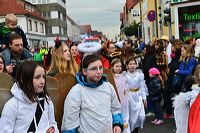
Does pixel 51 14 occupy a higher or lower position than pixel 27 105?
higher

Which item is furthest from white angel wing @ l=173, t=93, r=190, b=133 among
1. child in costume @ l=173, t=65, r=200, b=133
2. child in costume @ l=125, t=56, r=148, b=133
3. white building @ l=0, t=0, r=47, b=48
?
white building @ l=0, t=0, r=47, b=48

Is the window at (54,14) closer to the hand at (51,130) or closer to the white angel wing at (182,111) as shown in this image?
the white angel wing at (182,111)

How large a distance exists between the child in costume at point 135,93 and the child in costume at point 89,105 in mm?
2626

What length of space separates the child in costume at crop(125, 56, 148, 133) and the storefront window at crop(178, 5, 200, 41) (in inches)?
453

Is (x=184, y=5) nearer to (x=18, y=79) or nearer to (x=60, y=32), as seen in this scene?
(x=18, y=79)

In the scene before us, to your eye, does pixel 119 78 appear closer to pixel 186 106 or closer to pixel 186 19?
pixel 186 106

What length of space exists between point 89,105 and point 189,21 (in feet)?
50.9

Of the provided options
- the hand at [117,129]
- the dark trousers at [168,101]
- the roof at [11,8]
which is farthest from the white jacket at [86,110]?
the roof at [11,8]

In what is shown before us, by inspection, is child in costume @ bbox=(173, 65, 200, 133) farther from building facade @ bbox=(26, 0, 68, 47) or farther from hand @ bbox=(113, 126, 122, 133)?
building facade @ bbox=(26, 0, 68, 47)

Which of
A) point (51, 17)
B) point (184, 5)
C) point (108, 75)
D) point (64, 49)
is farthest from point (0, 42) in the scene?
point (51, 17)

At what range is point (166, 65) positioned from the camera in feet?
32.9

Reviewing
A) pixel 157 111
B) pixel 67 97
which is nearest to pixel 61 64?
pixel 67 97

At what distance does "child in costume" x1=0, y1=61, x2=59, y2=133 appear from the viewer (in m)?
3.48

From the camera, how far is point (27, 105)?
11.7 ft
